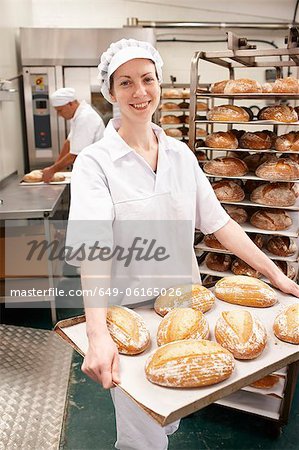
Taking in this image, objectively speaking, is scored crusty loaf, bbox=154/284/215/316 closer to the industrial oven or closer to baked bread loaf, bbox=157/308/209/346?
baked bread loaf, bbox=157/308/209/346

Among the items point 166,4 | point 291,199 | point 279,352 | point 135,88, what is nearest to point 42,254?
point 291,199

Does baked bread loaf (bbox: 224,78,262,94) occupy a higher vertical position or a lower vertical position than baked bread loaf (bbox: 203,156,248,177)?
higher

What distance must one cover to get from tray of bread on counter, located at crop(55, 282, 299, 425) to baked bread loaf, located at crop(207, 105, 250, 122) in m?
1.08

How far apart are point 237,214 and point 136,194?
110 cm

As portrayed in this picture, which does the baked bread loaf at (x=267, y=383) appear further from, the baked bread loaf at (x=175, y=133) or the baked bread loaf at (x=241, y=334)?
the baked bread loaf at (x=175, y=133)

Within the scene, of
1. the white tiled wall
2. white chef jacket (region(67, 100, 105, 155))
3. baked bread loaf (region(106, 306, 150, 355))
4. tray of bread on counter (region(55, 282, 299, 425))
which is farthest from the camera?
the white tiled wall

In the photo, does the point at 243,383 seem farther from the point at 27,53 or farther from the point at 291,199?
the point at 27,53

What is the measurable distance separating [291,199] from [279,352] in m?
1.16

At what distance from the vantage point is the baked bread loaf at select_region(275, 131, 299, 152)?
207cm

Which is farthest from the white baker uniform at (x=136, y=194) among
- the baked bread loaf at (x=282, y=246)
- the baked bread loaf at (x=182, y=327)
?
the baked bread loaf at (x=282, y=246)

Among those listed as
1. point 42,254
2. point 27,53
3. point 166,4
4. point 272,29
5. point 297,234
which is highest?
point 166,4

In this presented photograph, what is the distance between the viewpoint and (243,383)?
934 millimetres

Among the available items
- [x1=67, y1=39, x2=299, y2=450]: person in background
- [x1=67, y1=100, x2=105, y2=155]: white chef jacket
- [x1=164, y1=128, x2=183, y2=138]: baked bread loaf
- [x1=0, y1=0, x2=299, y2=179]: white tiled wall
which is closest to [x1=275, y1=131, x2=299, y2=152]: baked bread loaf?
[x1=67, y1=39, x2=299, y2=450]: person in background

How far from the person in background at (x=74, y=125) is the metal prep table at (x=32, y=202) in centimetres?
23
